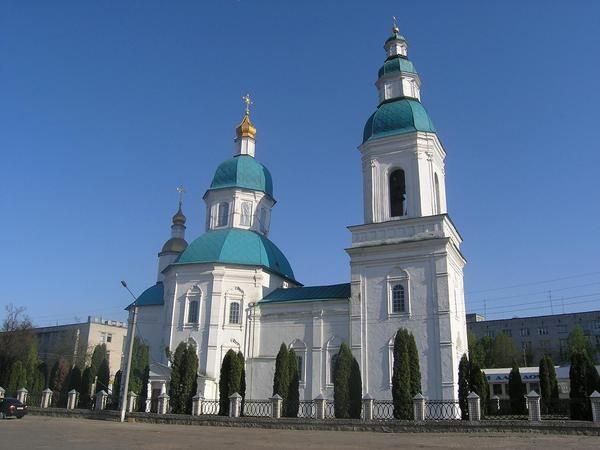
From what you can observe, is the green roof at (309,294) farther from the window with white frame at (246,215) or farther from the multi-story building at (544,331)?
the multi-story building at (544,331)

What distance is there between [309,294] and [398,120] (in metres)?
10.9

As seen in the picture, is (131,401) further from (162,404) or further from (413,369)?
Result: (413,369)

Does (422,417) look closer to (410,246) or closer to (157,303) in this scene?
(410,246)

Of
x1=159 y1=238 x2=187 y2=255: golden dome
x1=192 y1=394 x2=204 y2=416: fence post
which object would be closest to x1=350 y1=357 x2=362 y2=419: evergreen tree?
x1=192 y1=394 x2=204 y2=416: fence post

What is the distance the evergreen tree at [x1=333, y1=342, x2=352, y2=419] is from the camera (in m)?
22.6

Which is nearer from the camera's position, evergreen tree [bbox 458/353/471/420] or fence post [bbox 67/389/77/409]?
evergreen tree [bbox 458/353/471/420]

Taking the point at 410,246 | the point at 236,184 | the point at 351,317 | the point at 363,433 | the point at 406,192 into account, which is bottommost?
the point at 363,433

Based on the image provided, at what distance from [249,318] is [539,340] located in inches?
1892

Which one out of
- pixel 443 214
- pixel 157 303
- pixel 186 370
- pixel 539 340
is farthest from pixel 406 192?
pixel 539 340

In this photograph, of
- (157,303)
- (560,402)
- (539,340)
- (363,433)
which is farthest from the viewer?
(539,340)

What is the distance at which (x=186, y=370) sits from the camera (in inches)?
949

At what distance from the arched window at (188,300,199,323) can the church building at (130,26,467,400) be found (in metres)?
0.06

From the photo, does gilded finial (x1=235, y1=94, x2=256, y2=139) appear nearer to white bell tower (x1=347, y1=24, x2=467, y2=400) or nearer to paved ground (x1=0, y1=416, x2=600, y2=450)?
white bell tower (x1=347, y1=24, x2=467, y2=400)

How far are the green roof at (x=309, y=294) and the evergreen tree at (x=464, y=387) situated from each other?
28.0ft
